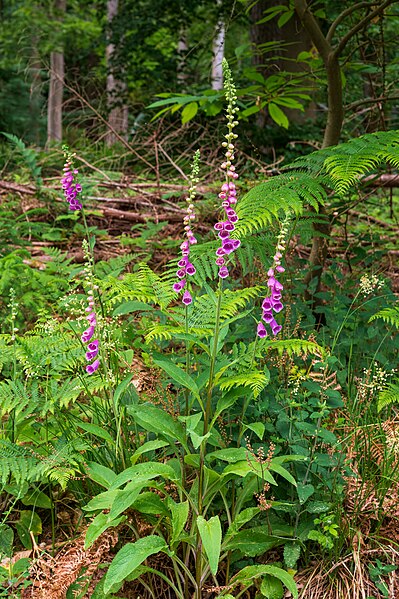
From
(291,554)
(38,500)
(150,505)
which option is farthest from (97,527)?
(291,554)

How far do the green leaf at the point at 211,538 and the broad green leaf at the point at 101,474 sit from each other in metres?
0.36

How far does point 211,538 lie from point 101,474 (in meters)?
0.47

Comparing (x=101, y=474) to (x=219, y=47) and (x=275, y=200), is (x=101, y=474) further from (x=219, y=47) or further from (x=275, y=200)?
(x=219, y=47)

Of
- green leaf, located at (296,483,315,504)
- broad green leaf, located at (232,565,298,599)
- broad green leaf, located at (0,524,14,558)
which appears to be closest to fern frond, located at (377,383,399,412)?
green leaf, located at (296,483,315,504)

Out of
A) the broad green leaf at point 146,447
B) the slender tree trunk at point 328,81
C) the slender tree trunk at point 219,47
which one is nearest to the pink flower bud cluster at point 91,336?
the broad green leaf at point 146,447

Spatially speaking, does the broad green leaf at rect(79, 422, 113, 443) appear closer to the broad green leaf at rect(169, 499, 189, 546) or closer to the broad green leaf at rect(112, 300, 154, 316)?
the broad green leaf at rect(169, 499, 189, 546)

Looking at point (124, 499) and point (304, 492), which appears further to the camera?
point (304, 492)

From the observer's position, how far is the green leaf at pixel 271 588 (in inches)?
79.0

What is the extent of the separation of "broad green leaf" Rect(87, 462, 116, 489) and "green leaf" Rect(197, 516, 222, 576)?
365 mm

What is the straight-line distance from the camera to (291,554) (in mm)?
2090

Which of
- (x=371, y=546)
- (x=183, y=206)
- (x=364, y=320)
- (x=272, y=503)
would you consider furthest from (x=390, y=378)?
(x=183, y=206)

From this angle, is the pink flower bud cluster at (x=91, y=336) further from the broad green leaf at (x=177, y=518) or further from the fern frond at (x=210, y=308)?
the broad green leaf at (x=177, y=518)

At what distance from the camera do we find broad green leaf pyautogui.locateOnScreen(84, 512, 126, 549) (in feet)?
6.09

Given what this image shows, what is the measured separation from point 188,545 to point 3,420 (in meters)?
1.27
